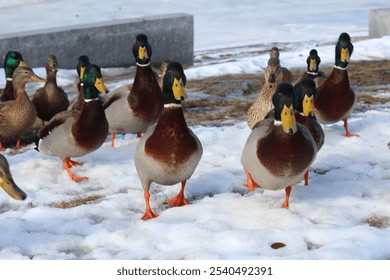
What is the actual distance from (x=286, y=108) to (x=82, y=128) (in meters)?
2.32

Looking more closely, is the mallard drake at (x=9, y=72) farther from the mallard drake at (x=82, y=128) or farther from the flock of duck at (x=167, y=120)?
the mallard drake at (x=82, y=128)

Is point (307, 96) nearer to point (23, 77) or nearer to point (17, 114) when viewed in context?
point (17, 114)

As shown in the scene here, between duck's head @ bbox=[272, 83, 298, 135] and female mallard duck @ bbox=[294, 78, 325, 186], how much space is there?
54cm

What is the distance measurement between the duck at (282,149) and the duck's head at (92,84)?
2.09m

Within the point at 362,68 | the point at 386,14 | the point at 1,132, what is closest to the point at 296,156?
the point at 1,132

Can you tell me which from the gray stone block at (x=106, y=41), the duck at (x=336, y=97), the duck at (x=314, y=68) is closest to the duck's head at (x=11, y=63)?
the duck at (x=314, y=68)

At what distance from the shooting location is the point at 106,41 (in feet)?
51.4

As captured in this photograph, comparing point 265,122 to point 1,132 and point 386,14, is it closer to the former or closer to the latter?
point 1,132

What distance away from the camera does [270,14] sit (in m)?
31.4

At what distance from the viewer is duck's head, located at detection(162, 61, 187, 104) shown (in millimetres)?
5167

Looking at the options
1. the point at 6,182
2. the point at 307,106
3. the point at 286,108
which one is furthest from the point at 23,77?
the point at 6,182

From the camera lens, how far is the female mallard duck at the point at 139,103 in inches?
291

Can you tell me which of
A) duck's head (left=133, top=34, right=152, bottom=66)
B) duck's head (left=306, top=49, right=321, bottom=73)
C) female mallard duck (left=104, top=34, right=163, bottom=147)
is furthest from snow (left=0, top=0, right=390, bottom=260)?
duck's head (left=133, top=34, right=152, bottom=66)
